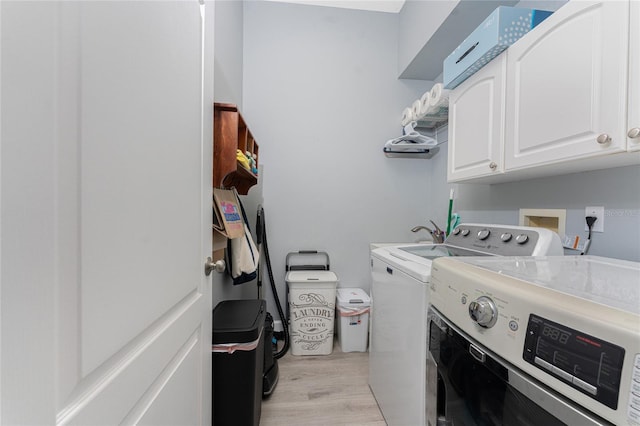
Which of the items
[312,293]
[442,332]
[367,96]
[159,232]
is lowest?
[312,293]

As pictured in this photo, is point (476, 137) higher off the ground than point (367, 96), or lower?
lower

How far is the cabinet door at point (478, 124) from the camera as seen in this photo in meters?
1.17

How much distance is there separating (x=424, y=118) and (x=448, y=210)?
2.57 ft

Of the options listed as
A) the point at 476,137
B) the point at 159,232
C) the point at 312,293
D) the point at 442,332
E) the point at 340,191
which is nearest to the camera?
the point at 159,232

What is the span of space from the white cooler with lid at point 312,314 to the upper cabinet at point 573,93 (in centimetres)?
143

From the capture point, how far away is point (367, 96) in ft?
7.80

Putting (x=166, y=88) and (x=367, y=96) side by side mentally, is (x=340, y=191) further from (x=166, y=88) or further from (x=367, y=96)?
(x=166, y=88)

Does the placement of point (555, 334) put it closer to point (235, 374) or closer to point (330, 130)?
point (235, 374)

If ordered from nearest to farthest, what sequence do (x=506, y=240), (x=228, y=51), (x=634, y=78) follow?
1. (x=634, y=78)
2. (x=506, y=240)
3. (x=228, y=51)

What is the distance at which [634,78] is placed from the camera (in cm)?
69

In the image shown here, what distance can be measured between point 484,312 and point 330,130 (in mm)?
2059

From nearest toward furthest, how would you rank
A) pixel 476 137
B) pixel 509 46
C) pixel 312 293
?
pixel 509 46
pixel 476 137
pixel 312 293

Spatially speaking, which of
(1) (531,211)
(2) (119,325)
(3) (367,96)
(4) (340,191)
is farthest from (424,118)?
(2) (119,325)

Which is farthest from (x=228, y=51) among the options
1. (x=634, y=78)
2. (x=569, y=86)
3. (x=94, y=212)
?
(x=634, y=78)
